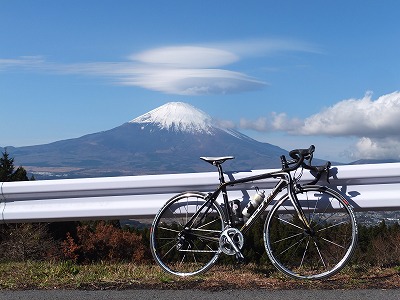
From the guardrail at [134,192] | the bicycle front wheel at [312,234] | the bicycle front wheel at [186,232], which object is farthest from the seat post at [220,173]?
the bicycle front wheel at [312,234]

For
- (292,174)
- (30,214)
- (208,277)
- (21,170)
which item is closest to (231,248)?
(208,277)

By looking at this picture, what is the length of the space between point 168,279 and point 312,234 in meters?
1.42

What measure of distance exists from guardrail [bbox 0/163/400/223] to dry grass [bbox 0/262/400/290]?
2.20 ft

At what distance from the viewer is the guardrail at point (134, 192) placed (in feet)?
20.4

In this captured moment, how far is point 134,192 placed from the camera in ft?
22.4

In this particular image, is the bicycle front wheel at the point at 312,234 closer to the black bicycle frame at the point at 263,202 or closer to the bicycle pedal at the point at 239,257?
the black bicycle frame at the point at 263,202

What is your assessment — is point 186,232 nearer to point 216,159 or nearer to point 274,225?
point 216,159

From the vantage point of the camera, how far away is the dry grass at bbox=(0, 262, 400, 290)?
5.41 metres

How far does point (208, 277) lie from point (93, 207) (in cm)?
175

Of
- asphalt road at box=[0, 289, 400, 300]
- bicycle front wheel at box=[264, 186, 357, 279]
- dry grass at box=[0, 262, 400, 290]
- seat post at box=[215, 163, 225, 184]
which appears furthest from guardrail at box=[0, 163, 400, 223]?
asphalt road at box=[0, 289, 400, 300]

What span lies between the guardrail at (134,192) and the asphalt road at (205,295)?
1396 millimetres

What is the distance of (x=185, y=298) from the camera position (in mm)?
5008

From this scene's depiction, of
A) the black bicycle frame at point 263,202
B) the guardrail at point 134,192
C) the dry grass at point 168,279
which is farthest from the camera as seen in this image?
the guardrail at point 134,192

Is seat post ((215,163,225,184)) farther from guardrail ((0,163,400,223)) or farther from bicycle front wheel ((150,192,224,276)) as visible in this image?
bicycle front wheel ((150,192,224,276))
